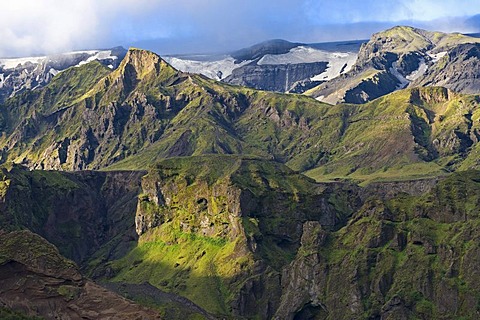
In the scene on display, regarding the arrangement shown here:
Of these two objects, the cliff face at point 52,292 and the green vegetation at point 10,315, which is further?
the cliff face at point 52,292

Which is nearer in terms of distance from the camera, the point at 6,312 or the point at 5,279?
the point at 6,312

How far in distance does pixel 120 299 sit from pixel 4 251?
96.6 feet

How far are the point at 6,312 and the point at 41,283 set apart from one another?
1797 centimetres

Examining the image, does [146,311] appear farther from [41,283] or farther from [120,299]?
[41,283]

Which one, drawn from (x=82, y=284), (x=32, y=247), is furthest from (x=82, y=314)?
(x=32, y=247)

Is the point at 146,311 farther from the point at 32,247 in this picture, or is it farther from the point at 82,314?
the point at 32,247

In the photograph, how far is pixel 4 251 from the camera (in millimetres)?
196875

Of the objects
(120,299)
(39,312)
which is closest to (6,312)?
(39,312)

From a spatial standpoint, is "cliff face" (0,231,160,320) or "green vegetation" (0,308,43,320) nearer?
"green vegetation" (0,308,43,320)

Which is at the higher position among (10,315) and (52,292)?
(10,315)

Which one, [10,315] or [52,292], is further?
[52,292]

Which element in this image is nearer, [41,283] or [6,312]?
[6,312]

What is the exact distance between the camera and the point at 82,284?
195125 millimetres

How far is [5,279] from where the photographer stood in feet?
630
